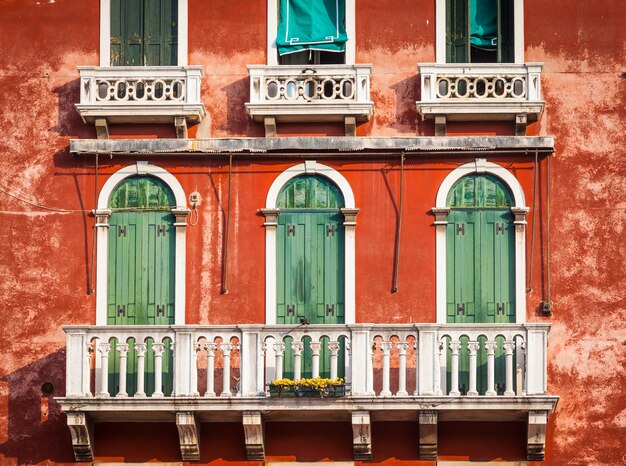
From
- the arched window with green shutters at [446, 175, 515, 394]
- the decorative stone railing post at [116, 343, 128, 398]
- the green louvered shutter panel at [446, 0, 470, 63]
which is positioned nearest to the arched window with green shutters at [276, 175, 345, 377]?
the arched window with green shutters at [446, 175, 515, 394]

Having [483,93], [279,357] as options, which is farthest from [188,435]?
[483,93]

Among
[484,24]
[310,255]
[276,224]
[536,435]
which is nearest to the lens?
[536,435]

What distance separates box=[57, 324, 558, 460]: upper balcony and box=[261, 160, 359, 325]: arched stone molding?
869mm

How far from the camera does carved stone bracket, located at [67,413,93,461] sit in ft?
107

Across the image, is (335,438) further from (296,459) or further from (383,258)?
(383,258)

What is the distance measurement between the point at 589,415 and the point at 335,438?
3933 mm

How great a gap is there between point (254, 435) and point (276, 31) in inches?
259

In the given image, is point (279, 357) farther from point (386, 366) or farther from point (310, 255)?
point (310, 255)

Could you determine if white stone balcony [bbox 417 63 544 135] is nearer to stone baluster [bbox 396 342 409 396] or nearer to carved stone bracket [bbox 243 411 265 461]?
stone baluster [bbox 396 342 409 396]

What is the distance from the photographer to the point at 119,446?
33500 millimetres

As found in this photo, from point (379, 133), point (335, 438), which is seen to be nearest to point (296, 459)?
point (335, 438)

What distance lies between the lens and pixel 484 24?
3469 centimetres

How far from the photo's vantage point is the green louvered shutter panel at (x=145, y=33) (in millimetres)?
34812

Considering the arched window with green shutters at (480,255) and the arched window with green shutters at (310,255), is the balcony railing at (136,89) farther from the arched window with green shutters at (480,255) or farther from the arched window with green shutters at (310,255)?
the arched window with green shutters at (480,255)
